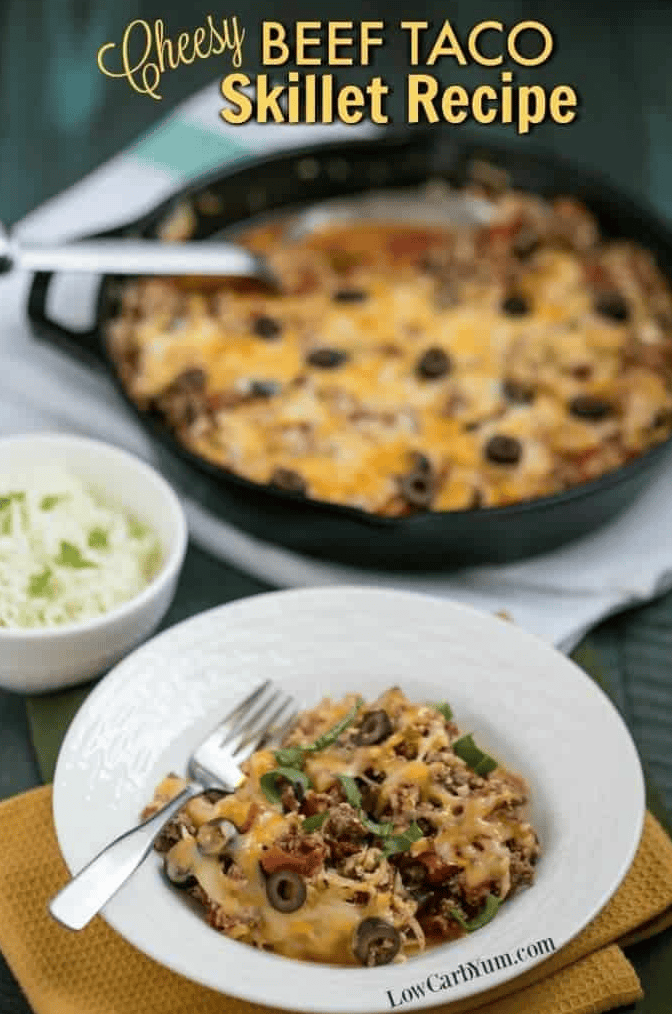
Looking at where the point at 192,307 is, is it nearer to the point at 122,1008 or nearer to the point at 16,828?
the point at 16,828

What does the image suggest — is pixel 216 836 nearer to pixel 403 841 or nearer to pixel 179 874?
pixel 179 874

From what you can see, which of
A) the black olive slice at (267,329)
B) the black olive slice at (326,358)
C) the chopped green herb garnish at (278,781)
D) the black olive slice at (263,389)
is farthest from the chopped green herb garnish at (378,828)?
the black olive slice at (267,329)

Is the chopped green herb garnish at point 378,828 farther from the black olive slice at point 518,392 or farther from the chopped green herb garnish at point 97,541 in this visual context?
the black olive slice at point 518,392

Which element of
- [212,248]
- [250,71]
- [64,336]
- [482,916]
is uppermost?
[250,71]

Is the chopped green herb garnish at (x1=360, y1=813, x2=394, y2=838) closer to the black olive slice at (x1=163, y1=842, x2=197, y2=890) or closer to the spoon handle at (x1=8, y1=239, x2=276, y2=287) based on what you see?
the black olive slice at (x1=163, y1=842, x2=197, y2=890)

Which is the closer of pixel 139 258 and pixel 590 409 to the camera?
pixel 590 409

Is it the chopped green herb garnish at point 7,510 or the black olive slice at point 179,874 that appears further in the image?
the chopped green herb garnish at point 7,510

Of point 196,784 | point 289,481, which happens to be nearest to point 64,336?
point 289,481

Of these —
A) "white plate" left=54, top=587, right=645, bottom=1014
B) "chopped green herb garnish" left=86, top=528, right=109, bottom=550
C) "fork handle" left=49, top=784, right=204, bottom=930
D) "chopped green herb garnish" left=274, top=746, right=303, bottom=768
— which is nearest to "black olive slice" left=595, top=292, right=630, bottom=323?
"white plate" left=54, top=587, right=645, bottom=1014
